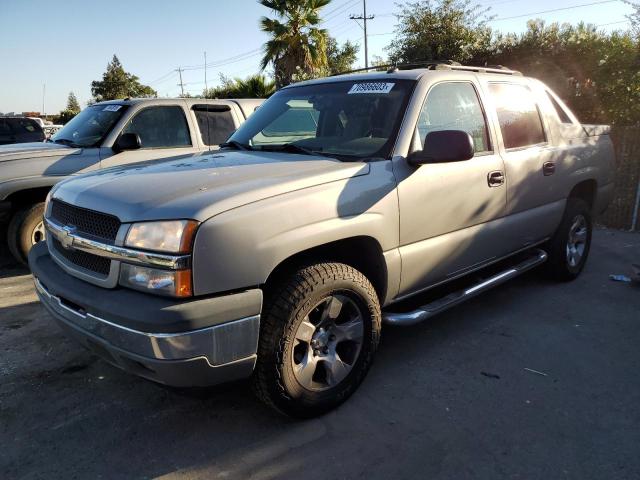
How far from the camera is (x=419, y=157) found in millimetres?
3000

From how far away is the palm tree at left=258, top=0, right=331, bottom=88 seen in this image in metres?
19.1

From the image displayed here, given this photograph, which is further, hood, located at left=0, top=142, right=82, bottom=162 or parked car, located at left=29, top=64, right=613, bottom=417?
hood, located at left=0, top=142, right=82, bottom=162

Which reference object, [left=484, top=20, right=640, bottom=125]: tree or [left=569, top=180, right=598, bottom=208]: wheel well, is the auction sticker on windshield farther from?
[left=484, top=20, right=640, bottom=125]: tree

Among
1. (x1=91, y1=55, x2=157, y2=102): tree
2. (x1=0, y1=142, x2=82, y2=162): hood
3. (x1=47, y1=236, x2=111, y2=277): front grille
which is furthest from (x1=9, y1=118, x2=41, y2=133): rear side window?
(x1=91, y1=55, x2=157, y2=102): tree

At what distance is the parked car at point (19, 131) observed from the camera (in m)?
12.1

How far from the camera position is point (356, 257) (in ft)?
9.89

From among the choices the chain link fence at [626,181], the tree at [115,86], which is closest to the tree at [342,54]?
the tree at [115,86]

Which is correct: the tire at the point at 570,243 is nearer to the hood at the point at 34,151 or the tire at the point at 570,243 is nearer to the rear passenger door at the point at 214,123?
the rear passenger door at the point at 214,123

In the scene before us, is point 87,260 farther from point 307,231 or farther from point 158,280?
point 307,231

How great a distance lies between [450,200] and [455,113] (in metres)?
0.67

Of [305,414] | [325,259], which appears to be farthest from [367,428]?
[325,259]

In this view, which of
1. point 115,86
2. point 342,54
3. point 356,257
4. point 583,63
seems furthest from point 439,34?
point 115,86

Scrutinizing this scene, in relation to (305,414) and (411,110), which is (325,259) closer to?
(305,414)

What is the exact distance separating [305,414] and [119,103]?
4.82m
